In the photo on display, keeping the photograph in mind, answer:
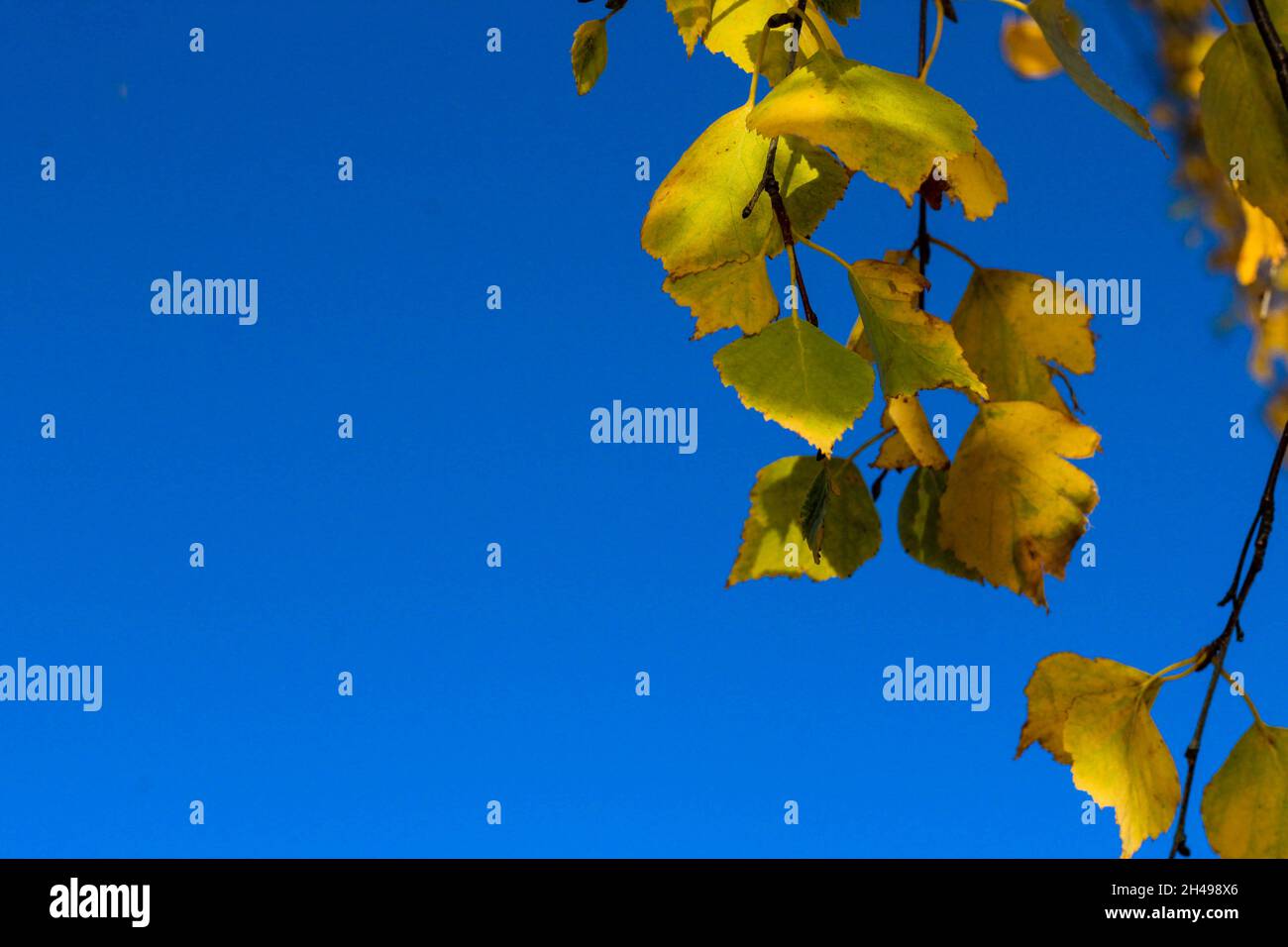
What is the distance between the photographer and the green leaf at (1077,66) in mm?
269

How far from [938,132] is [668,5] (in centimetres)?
13

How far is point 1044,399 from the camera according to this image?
0.40 metres

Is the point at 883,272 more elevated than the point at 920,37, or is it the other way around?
the point at 920,37

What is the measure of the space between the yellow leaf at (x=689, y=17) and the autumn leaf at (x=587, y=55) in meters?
0.03

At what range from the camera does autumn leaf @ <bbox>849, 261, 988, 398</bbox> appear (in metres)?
0.28

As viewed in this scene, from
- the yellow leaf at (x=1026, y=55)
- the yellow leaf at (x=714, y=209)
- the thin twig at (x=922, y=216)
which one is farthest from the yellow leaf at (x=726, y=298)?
the yellow leaf at (x=1026, y=55)

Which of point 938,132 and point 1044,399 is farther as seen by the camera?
point 1044,399

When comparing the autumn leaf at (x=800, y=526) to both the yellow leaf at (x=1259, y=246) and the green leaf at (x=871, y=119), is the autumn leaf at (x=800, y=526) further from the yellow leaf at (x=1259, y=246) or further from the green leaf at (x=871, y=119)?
the yellow leaf at (x=1259, y=246)

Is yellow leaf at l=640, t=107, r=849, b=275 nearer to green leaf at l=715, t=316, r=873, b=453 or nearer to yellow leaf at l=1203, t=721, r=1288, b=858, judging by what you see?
green leaf at l=715, t=316, r=873, b=453

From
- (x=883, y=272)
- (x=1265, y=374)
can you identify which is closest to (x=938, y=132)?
(x=883, y=272)

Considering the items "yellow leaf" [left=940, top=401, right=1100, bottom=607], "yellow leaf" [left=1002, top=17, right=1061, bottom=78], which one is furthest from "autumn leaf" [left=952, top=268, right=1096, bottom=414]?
"yellow leaf" [left=1002, top=17, right=1061, bottom=78]

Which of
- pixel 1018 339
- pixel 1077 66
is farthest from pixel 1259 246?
pixel 1077 66

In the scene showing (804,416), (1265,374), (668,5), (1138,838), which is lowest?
(1138,838)

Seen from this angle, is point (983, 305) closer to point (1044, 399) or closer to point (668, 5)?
point (1044, 399)
